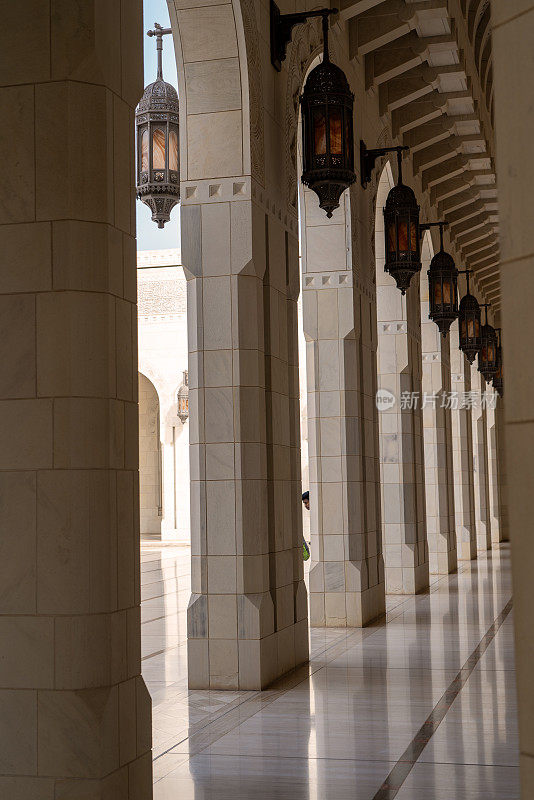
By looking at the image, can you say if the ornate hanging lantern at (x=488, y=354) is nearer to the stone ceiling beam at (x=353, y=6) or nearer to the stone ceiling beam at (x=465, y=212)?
the stone ceiling beam at (x=465, y=212)

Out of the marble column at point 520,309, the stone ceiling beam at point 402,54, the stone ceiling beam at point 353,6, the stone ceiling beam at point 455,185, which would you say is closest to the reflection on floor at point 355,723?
the marble column at point 520,309

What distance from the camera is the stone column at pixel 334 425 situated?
9.28m

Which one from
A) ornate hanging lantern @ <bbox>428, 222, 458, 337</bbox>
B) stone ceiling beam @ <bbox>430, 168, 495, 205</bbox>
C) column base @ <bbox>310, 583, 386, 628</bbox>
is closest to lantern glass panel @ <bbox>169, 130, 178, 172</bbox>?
column base @ <bbox>310, 583, 386, 628</bbox>

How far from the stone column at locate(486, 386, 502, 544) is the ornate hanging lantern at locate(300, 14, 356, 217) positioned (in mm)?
16660

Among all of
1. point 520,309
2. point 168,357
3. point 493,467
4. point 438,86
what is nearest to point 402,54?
point 438,86

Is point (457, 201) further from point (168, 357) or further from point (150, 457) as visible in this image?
point (150, 457)

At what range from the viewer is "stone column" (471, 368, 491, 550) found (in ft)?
69.1

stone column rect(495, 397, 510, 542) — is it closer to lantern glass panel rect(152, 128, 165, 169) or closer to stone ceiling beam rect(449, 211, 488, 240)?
stone ceiling beam rect(449, 211, 488, 240)

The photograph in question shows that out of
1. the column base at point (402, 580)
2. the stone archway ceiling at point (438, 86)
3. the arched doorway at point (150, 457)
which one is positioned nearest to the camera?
the stone archway ceiling at point (438, 86)

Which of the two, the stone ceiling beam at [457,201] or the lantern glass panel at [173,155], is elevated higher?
the stone ceiling beam at [457,201]

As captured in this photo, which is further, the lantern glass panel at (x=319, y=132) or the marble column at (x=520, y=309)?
the lantern glass panel at (x=319, y=132)

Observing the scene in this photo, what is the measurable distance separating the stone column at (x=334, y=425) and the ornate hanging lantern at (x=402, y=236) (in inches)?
32.6

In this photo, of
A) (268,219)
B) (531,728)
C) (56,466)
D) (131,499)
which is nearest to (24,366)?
(56,466)

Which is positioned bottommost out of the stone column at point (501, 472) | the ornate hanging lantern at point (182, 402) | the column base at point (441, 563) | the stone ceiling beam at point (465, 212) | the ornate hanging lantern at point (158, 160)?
the column base at point (441, 563)
